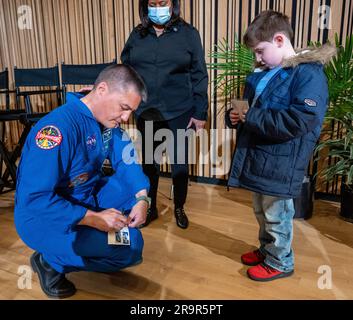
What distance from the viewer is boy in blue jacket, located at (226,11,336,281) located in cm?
148

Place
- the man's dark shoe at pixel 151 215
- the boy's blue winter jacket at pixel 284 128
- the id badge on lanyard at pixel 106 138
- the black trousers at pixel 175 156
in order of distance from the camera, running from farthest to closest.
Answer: the man's dark shoe at pixel 151 215
the black trousers at pixel 175 156
the id badge on lanyard at pixel 106 138
the boy's blue winter jacket at pixel 284 128

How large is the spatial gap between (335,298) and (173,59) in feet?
5.31

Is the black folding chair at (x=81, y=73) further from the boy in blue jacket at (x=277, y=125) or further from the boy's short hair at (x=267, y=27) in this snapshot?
the boy's short hair at (x=267, y=27)

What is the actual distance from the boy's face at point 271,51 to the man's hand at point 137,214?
0.85 m

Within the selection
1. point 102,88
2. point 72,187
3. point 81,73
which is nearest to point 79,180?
point 72,187

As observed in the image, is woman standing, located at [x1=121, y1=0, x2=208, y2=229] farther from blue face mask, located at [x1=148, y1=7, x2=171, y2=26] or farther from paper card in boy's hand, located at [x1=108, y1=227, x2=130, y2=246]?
paper card in boy's hand, located at [x1=108, y1=227, x2=130, y2=246]

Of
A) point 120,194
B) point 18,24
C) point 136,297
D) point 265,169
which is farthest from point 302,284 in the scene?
point 18,24

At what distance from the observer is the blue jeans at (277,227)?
65.8 inches

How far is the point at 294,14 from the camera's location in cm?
276

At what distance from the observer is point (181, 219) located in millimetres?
2418

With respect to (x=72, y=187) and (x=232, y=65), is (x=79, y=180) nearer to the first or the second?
(x=72, y=187)

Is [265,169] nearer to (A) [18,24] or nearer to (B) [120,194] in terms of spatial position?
(B) [120,194]

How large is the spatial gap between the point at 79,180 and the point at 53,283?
49 cm

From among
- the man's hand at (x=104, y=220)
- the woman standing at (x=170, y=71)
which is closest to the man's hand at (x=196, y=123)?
the woman standing at (x=170, y=71)
